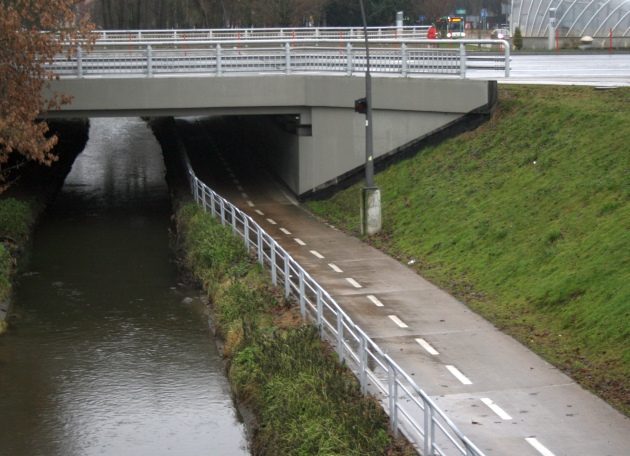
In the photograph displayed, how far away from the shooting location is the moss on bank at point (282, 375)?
12.2 m

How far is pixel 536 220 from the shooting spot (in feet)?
68.6

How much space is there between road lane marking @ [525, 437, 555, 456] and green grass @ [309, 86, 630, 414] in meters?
1.55

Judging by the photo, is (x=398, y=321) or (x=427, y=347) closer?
(x=427, y=347)

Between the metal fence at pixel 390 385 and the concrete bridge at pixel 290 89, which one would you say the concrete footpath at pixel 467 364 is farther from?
the concrete bridge at pixel 290 89

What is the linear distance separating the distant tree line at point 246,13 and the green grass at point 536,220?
44.6m

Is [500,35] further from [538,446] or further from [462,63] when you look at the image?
[538,446]

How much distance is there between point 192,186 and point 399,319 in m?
16.6

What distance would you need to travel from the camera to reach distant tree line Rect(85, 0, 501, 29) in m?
73.2

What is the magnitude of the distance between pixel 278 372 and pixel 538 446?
4.52 meters

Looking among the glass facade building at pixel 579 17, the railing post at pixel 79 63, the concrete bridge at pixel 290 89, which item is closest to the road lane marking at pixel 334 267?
the concrete bridge at pixel 290 89

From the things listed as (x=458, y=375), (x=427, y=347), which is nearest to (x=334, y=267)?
(x=427, y=347)

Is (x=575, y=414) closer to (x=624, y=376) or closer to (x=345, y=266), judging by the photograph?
(x=624, y=376)

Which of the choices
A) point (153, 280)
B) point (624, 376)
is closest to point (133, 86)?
point (153, 280)

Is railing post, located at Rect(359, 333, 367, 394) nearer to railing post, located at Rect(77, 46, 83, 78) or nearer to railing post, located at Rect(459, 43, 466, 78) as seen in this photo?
railing post, located at Rect(459, 43, 466, 78)
